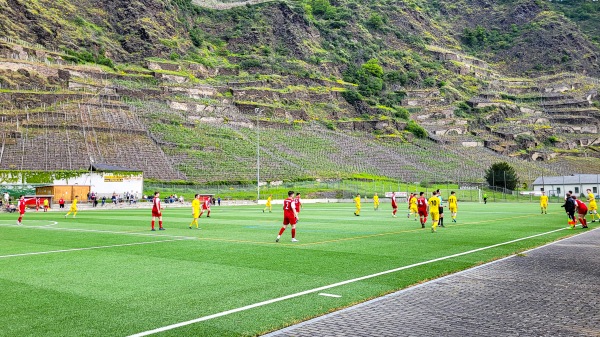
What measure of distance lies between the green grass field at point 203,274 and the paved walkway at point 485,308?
23.3 inches

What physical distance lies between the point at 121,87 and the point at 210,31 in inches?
2754

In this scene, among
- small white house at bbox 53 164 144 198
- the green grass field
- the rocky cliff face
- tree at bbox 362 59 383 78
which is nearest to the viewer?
the green grass field

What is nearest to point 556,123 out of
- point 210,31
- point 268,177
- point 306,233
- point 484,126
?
point 484,126

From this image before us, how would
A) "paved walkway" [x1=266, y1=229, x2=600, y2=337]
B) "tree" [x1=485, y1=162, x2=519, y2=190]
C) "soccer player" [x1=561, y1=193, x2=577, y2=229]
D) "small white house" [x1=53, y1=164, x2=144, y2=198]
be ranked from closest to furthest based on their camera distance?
"paved walkway" [x1=266, y1=229, x2=600, y2=337] → "soccer player" [x1=561, y1=193, x2=577, y2=229] → "small white house" [x1=53, y1=164, x2=144, y2=198] → "tree" [x1=485, y1=162, x2=519, y2=190]

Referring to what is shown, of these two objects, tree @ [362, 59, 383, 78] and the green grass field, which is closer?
the green grass field

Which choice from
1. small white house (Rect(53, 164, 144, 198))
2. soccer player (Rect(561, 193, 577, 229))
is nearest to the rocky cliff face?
small white house (Rect(53, 164, 144, 198))

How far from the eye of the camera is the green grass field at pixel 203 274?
7.09 m

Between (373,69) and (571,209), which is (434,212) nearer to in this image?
(571,209)

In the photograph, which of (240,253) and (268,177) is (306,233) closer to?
(240,253)

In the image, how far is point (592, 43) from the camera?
589 ft

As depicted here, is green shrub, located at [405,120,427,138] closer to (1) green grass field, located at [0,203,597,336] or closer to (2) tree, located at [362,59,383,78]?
(2) tree, located at [362,59,383,78]

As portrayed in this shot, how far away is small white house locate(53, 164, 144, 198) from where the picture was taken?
172 feet

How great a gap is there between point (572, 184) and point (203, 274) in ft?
269

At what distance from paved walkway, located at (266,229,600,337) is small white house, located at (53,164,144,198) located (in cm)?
4922
